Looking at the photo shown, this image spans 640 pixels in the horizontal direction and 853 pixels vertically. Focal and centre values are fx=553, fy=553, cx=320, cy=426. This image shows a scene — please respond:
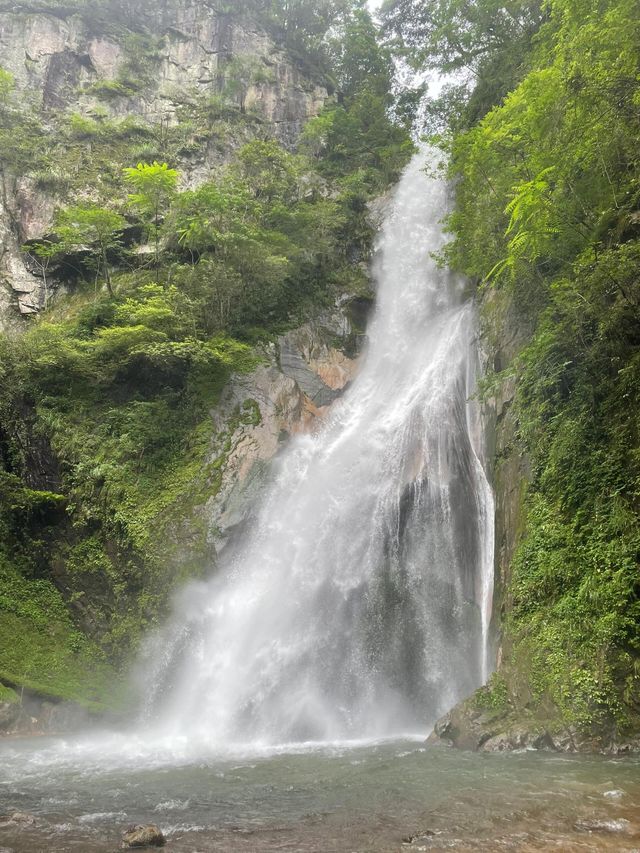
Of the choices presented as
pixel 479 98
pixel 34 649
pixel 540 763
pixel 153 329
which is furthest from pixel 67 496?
pixel 479 98

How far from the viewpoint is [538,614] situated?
29.0ft

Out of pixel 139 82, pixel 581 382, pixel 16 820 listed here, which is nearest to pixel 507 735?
pixel 581 382

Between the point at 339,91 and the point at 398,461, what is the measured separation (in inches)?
1205

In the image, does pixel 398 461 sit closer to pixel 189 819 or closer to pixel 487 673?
pixel 487 673

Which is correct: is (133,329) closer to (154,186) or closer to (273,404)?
(273,404)

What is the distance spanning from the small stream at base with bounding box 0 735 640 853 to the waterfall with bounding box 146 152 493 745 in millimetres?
2638

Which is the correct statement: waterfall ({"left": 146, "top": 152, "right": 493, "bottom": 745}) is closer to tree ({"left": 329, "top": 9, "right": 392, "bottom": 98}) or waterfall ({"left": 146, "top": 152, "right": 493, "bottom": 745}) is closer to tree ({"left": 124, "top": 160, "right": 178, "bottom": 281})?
tree ({"left": 124, "top": 160, "right": 178, "bottom": 281})

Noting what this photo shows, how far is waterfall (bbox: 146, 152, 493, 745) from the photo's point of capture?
11.3 m

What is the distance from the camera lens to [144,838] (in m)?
4.75

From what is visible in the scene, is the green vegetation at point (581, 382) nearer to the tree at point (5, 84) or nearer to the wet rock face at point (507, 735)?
the wet rock face at point (507, 735)

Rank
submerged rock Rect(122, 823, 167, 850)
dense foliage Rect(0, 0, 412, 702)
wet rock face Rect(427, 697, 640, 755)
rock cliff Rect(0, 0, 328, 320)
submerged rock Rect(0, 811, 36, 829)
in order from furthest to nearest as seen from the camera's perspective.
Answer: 1. rock cliff Rect(0, 0, 328, 320)
2. dense foliage Rect(0, 0, 412, 702)
3. wet rock face Rect(427, 697, 640, 755)
4. submerged rock Rect(0, 811, 36, 829)
5. submerged rock Rect(122, 823, 167, 850)

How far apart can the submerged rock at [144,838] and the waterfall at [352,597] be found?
20.5 feet

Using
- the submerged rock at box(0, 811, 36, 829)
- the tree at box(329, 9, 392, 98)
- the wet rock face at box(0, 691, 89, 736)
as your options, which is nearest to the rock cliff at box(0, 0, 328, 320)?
the tree at box(329, 9, 392, 98)

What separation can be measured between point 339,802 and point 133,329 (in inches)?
546
